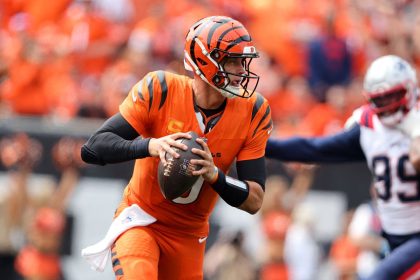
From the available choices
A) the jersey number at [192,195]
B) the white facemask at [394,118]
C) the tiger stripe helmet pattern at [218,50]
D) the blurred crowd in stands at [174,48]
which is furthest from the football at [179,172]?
the blurred crowd in stands at [174,48]

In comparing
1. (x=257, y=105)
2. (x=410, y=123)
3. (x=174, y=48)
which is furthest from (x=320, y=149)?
(x=174, y=48)

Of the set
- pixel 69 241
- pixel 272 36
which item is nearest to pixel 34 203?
pixel 69 241

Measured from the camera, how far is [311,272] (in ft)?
38.8

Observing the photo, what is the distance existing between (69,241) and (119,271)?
5511 mm

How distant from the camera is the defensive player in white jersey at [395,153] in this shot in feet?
25.5

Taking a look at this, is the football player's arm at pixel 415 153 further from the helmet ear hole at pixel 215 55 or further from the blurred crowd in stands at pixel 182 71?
the blurred crowd in stands at pixel 182 71

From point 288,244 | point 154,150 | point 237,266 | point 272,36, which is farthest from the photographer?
point 272,36

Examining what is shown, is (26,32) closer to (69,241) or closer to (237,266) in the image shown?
(69,241)

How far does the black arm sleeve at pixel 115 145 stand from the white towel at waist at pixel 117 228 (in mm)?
413

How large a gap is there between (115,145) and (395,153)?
242cm

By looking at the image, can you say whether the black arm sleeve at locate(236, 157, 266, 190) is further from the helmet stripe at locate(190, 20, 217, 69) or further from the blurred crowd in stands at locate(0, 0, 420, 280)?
the blurred crowd in stands at locate(0, 0, 420, 280)

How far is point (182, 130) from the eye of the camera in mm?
6574

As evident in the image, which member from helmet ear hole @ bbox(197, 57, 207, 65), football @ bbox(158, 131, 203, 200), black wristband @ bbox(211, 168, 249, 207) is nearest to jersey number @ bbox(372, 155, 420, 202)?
black wristband @ bbox(211, 168, 249, 207)

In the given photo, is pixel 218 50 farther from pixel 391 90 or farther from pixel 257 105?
pixel 391 90
